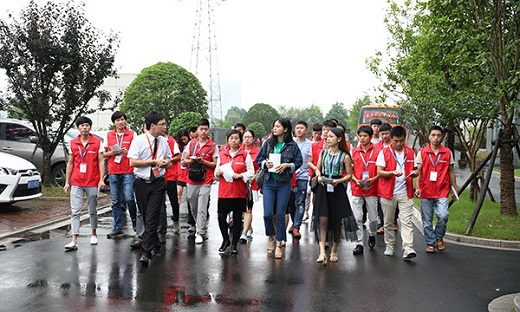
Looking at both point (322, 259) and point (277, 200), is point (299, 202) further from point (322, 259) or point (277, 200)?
point (322, 259)

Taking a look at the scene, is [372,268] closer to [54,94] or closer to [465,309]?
[465,309]

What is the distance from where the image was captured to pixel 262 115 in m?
94.6

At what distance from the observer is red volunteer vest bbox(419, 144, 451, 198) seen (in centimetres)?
859

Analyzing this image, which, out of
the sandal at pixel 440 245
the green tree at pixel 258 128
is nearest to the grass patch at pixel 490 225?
the sandal at pixel 440 245

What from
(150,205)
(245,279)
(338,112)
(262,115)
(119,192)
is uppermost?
(338,112)

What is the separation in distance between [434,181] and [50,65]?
36.4ft

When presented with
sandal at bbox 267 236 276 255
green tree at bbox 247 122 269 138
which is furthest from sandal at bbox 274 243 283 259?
green tree at bbox 247 122 269 138

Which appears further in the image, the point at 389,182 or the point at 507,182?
the point at 507,182

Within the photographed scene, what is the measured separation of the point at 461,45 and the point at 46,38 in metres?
10.3

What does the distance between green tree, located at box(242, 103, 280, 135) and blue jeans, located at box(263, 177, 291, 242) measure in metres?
85.0

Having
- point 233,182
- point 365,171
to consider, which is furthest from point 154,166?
point 365,171

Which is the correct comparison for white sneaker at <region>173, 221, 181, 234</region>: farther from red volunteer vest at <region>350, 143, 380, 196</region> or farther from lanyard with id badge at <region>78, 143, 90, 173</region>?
red volunteer vest at <region>350, 143, 380, 196</region>

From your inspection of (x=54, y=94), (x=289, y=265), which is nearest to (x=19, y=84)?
(x=54, y=94)

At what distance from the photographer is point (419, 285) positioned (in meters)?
6.64
